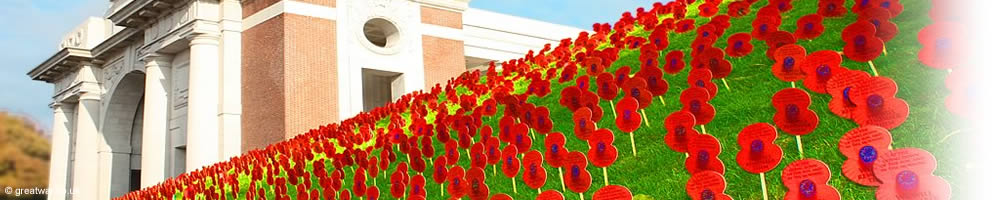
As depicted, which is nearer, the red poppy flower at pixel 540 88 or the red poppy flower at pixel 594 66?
the red poppy flower at pixel 594 66

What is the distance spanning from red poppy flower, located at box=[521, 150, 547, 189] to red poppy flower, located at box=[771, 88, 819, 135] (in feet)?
5.22

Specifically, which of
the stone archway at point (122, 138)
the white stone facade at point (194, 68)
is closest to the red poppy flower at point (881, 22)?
the white stone facade at point (194, 68)

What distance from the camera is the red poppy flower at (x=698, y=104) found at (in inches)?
182

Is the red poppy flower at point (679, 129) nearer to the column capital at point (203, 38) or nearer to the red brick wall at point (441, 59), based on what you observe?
the red brick wall at point (441, 59)

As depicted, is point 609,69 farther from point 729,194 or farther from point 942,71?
point 942,71

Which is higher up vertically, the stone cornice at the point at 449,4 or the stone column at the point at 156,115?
the stone cornice at the point at 449,4

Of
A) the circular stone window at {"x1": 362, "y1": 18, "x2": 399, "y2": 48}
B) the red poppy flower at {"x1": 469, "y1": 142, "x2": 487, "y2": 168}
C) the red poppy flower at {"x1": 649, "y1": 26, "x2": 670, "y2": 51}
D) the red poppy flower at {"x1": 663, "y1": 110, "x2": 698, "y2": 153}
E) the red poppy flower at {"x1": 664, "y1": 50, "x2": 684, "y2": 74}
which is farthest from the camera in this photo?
the circular stone window at {"x1": 362, "y1": 18, "x2": 399, "y2": 48}

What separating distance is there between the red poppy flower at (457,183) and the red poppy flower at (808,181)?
2524mm

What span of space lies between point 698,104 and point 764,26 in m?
0.77

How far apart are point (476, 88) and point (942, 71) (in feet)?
16.6

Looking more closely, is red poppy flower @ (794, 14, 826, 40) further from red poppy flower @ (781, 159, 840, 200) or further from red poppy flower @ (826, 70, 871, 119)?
red poppy flower @ (781, 159, 840, 200)

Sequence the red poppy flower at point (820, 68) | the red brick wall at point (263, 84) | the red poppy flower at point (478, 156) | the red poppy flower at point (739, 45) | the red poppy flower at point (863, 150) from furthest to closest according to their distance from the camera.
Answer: the red brick wall at point (263, 84) < the red poppy flower at point (478, 156) < the red poppy flower at point (739, 45) < the red poppy flower at point (820, 68) < the red poppy flower at point (863, 150)

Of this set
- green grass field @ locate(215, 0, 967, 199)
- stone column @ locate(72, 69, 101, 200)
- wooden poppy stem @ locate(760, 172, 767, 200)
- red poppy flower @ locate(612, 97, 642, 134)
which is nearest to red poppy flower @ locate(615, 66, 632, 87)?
green grass field @ locate(215, 0, 967, 199)

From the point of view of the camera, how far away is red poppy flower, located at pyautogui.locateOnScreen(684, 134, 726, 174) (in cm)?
434
